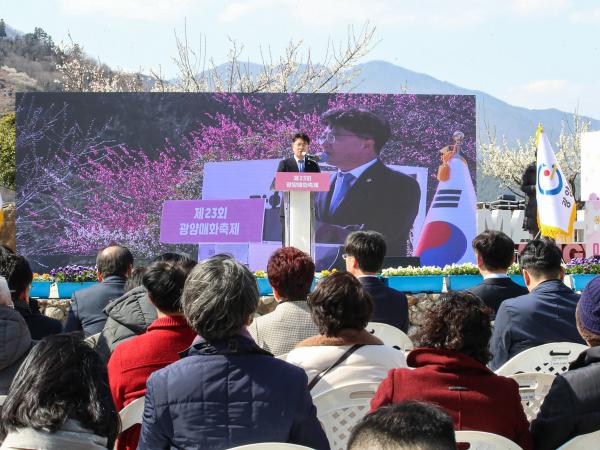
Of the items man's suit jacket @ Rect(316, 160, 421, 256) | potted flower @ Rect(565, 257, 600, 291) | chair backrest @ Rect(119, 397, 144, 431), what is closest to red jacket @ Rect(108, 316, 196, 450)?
chair backrest @ Rect(119, 397, 144, 431)

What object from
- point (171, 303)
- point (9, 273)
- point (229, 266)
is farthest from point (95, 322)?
point (229, 266)

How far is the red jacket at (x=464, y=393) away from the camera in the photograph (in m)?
2.33

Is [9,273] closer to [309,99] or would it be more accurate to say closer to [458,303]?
[458,303]

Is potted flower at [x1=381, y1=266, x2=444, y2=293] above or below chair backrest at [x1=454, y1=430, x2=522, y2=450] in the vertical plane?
below

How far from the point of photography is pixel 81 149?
39.1 ft

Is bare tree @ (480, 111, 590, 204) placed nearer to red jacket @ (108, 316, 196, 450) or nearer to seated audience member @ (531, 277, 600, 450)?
red jacket @ (108, 316, 196, 450)

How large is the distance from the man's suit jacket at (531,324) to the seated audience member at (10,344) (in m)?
1.99

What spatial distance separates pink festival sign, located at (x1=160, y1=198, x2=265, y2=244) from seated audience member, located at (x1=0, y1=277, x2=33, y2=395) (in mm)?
8854

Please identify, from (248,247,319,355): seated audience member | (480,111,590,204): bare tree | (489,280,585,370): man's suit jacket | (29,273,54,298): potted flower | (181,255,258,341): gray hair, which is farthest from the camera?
(480,111,590,204): bare tree

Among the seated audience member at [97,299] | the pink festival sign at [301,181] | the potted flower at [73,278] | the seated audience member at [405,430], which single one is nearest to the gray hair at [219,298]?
the seated audience member at [405,430]

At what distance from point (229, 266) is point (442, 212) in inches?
391

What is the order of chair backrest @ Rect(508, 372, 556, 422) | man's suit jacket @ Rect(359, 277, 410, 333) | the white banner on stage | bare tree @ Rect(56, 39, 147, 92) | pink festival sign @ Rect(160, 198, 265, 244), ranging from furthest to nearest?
bare tree @ Rect(56, 39, 147, 92) → pink festival sign @ Rect(160, 198, 265, 244) → the white banner on stage → man's suit jacket @ Rect(359, 277, 410, 333) → chair backrest @ Rect(508, 372, 556, 422)

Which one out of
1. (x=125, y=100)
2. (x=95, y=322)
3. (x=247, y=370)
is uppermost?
(x=125, y=100)

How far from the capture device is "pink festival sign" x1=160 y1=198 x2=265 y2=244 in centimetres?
1166
